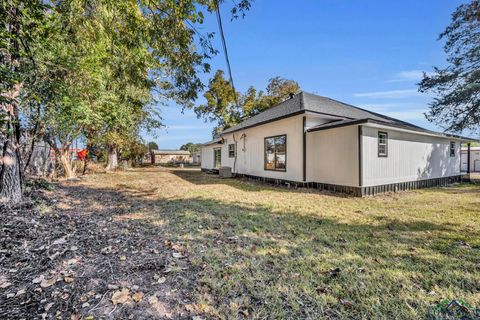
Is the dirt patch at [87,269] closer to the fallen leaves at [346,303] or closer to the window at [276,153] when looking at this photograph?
the fallen leaves at [346,303]

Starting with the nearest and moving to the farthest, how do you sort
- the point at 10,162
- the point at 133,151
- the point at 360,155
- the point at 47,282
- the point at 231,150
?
the point at 47,282
the point at 10,162
the point at 360,155
the point at 231,150
the point at 133,151

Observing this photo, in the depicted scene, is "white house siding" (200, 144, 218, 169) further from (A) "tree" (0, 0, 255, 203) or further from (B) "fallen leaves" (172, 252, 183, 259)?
(B) "fallen leaves" (172, 252, 183, 259)

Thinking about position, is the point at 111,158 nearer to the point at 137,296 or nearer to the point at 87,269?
the point at 87,269

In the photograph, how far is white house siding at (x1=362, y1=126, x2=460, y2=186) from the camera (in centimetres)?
782

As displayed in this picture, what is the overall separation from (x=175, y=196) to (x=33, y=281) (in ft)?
Answer: 16.9

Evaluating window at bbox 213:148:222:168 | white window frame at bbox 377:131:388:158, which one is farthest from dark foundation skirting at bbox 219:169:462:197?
window at bbox 213:148:222:168

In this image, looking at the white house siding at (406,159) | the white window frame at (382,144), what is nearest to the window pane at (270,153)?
the white house siding at (406,159)

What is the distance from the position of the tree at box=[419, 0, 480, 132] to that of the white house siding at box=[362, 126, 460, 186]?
→ 1.42 m

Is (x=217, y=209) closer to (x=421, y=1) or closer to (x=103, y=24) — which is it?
(x=103, y=24)

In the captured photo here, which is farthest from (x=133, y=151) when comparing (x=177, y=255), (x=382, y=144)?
(x=177, y=255)

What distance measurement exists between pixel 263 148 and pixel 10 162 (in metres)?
9.11

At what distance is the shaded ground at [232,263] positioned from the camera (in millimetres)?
1991

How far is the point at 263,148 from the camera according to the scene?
11594 mm

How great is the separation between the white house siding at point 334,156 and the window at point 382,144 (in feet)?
3.89
